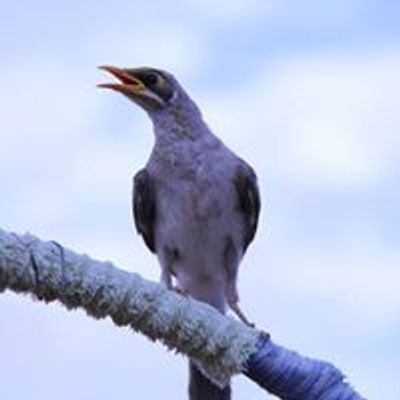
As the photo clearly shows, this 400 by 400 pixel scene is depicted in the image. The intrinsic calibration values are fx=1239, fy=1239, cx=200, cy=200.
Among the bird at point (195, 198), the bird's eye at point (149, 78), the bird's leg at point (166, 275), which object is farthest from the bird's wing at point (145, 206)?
the bird's eye at point (149, 78)

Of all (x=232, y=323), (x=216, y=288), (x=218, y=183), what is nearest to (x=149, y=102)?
(x=218, y=183)

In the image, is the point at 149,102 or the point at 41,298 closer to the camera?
the point at 41,298

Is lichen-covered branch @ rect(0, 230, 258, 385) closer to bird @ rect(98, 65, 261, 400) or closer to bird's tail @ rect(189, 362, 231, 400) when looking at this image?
bird's tail @ rect(189, 362, 231, 400)

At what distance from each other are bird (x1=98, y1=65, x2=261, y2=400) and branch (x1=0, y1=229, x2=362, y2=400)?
3444mm

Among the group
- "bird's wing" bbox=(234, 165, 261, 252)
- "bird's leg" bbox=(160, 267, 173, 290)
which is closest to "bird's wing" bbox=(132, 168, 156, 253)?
"bird's leg" bbox=(160, 267, 173, 290)

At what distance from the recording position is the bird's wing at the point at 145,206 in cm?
630

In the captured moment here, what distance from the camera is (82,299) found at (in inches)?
88.7

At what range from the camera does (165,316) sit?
2.32 m

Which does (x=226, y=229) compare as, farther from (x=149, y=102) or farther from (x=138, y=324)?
(x=138, y=324)

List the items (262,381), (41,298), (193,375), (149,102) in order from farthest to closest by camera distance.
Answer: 1. (149,102)
2. (193,375)
3. (262,381)
4. (41,298)

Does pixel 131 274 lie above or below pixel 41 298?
above

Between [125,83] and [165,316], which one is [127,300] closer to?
[165,316]

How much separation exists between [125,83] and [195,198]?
2.79ft

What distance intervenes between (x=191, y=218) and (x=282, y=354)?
3.71 metres
